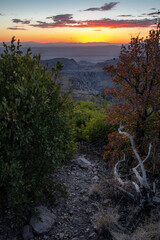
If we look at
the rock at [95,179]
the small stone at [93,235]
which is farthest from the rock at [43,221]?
the rock at [95,179]

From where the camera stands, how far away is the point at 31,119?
4.11 m

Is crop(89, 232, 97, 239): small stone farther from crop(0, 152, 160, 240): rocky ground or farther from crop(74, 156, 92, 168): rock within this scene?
crop(74, 156, 92, 168): rock

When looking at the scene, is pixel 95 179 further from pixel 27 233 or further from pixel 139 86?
pixel 139 86

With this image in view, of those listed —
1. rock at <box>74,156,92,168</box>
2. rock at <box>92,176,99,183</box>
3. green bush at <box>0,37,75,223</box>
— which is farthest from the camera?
rock at <box>74,156,92,168</box>

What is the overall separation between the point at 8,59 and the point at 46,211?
4062 mm

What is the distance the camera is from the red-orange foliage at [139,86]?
6660mm

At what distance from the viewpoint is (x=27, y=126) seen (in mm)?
4219

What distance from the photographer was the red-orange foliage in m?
6.66

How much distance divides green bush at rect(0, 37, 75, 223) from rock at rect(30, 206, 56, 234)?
1.15ft

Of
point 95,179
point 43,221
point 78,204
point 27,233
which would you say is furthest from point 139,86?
point 27,233

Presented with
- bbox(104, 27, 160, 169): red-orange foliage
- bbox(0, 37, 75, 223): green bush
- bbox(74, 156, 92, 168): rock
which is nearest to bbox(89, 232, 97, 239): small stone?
bbox(0, 37, 75, 223): green bush

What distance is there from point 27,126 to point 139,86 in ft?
15.0

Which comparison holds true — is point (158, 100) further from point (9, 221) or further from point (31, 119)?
point (9, 221)

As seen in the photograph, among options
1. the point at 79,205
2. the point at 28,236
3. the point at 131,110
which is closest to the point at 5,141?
the point at 28,236
